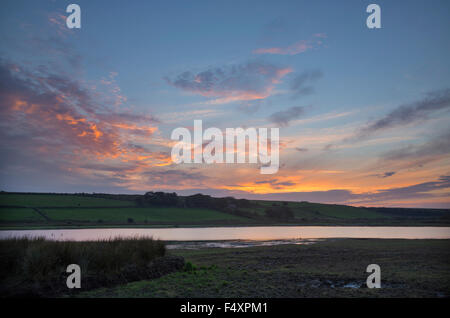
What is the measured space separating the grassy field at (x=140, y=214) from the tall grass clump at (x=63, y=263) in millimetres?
65693

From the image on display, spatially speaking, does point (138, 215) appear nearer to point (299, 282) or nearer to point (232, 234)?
point (232, 234)

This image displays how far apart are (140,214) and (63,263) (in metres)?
86.1

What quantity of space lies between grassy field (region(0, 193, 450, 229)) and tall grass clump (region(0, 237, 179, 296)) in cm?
6569

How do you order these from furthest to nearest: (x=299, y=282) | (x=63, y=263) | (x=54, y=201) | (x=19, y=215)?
(x=54, y=201), (x=19, y=215), (x=299, y=282), (x=63, y=263)

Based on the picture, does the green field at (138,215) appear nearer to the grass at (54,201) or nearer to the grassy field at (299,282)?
the grass at (54,201)

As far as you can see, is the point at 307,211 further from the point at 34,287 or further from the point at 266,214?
the point at 34,287

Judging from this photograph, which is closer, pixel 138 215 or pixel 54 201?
pixel 138 215

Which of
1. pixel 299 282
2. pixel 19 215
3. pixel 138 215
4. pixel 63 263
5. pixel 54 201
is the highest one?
pixel 54 201

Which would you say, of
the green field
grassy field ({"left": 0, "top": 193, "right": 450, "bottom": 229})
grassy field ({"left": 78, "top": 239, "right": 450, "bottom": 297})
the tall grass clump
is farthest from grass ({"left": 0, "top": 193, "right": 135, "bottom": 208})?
grassy field ({"left": 78, "top": 239, "right": 450, "bottom": 297})

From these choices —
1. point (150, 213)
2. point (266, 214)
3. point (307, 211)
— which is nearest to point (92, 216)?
point (150, 213)

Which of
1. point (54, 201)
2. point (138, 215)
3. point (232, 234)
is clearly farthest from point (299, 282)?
point (54, 201)

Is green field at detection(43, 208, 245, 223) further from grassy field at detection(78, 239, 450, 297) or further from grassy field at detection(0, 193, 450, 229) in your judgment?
grassy field at detection(78, 239, 450, 297)

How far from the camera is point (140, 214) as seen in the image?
322ft
